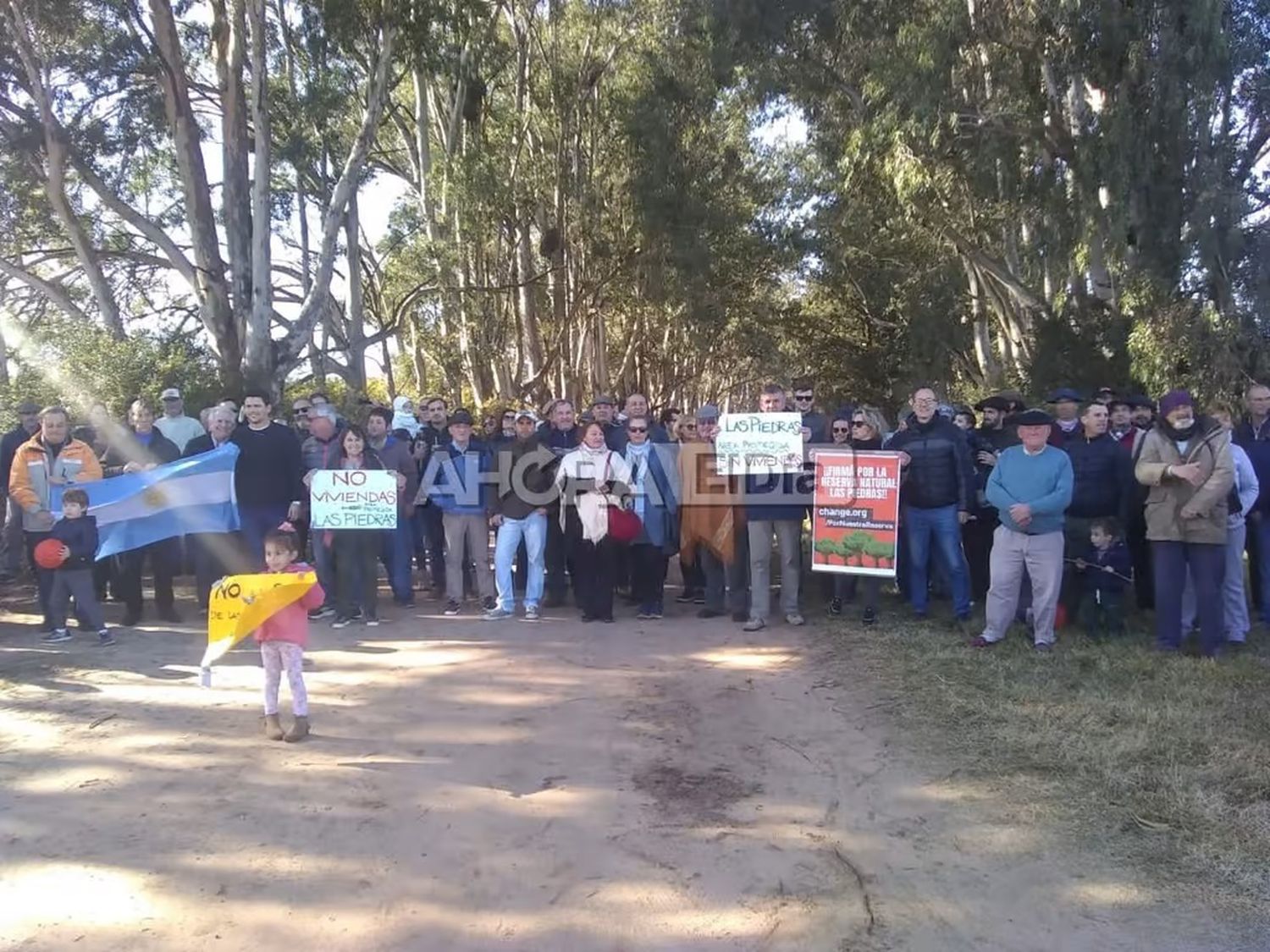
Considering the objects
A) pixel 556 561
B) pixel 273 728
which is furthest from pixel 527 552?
pixel 273 728

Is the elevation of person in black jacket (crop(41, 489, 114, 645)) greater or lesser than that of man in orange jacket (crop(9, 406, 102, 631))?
lesser

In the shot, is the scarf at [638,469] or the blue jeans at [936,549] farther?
the scarf at [638,469]

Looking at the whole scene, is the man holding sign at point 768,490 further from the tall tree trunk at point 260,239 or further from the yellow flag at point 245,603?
the tall tree trunk at point 260,239

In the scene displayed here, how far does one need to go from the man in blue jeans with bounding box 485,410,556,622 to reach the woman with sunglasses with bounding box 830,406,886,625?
260cm

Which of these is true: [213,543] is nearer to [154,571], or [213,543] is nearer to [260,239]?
[154,571]

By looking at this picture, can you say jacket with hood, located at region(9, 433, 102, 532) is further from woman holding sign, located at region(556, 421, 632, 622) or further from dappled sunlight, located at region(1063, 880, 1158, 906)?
dappled sunlight, located at region(1063, 880, 1158, 906)

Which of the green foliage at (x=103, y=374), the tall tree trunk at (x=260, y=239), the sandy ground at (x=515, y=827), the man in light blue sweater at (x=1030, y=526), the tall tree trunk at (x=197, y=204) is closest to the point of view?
the sandy ground at (x=515, y=827)

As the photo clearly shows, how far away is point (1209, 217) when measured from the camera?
13.9 m

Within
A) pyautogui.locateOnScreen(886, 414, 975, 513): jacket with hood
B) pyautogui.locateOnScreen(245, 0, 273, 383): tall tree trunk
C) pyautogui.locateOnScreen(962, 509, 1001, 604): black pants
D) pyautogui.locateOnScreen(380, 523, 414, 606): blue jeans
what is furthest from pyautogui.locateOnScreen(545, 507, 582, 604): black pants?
pyautogui.locateOnScreen(245, 0, 273, 383): tall tree trunk

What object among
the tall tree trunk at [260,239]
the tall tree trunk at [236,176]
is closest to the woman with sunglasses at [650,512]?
the tall tree trunk at [260,239]

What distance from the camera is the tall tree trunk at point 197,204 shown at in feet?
49.9

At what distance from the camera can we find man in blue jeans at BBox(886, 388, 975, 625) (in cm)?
822

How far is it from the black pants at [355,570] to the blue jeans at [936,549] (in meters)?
4.60

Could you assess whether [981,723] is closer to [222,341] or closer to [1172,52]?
[1172,52]
